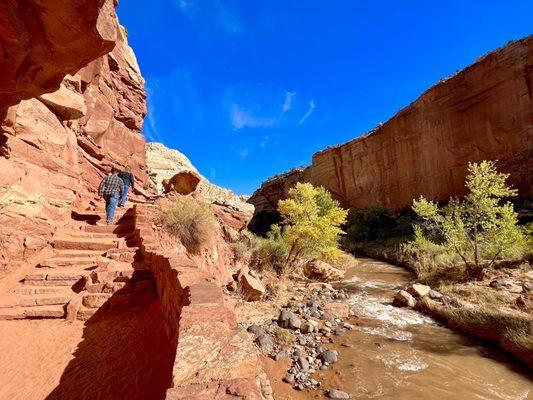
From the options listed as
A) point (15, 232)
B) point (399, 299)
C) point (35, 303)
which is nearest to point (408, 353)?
point (399, 299)

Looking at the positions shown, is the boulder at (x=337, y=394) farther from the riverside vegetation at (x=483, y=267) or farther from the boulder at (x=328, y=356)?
the riverside vegetation at (x=483, y=267)

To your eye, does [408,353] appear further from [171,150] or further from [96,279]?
[171,150]

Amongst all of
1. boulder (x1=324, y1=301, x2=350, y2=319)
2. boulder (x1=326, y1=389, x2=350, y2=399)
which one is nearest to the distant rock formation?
boulder (x1=324, y1=301, x2=350, y2=319)

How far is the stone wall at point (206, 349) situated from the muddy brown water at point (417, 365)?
2.85m

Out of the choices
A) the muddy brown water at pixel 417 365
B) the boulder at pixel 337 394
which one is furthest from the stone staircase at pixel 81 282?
the muddy brown water at pixel 417 365

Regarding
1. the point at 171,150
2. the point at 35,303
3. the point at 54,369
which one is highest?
the point at 171,150

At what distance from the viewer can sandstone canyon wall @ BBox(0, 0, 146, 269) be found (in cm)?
266

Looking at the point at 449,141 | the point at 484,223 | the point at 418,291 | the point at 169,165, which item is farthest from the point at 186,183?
the point at 169,165

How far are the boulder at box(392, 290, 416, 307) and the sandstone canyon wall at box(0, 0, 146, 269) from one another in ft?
32.2

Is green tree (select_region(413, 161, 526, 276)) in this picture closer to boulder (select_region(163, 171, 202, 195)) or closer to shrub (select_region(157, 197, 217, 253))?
shrub (select_region(157, 197, 217, 253))

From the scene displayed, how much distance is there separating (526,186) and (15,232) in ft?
93.3

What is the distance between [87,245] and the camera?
6.17 metres

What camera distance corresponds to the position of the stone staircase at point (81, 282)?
4.38 meters

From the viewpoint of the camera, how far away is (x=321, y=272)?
43.0ft
